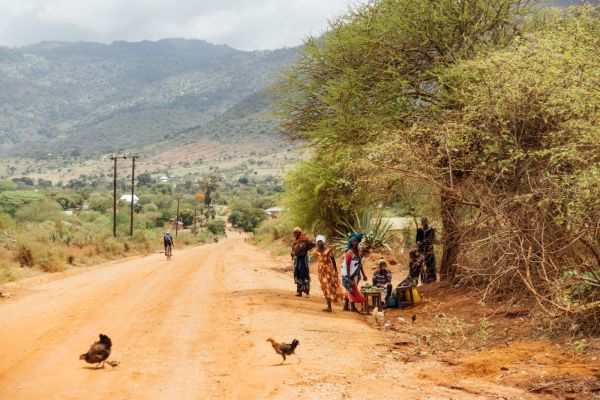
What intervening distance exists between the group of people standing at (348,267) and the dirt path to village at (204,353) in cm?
60

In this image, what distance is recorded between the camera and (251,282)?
22031mm

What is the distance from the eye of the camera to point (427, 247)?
17797mm

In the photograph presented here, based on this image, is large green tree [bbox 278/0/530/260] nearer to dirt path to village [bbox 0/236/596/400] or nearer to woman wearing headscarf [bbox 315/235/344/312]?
woman wearing headscarf [bbox 315/235/344/312]

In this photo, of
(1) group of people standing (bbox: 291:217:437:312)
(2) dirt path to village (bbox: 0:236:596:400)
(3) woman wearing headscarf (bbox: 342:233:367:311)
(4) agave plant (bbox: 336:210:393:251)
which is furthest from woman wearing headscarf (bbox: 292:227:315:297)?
(4) agave plant (bbox: 336:210:393:251)

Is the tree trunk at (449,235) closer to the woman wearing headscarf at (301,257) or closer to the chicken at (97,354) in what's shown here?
the woman wearing headscarf at (301,257)

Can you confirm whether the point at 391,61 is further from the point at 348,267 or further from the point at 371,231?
the point at 371,231

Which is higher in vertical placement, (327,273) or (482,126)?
(482,126)

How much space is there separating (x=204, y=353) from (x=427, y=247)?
29.4 ft

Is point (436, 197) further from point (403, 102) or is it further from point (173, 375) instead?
point (173, 375)

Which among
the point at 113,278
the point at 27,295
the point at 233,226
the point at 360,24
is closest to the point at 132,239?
the point at 113,278

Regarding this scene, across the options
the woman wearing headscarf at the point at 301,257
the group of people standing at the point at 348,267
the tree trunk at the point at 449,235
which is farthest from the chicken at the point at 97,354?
the tree trunk at the point at 449,235

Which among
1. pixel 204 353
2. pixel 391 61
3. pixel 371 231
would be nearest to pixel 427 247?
pixel 391 61

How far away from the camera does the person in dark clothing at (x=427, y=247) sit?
17.5 metres

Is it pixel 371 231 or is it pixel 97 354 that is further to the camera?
pixel 371 231
